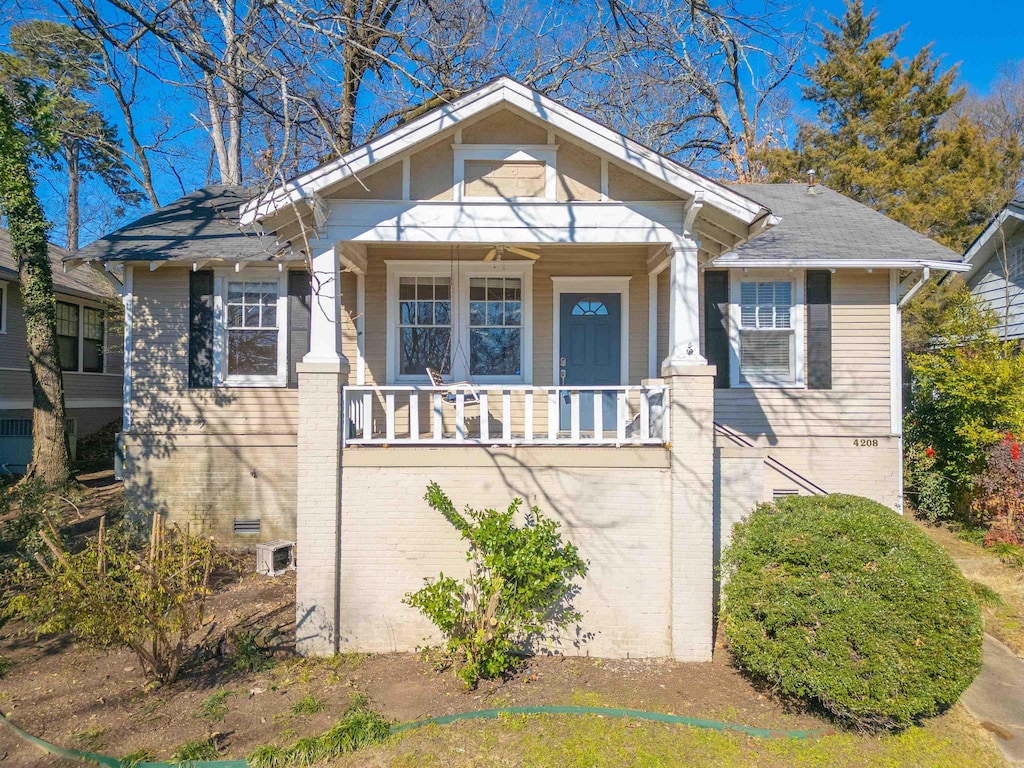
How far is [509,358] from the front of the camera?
8266 mm

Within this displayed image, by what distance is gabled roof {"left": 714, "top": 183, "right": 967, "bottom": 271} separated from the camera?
26.9 feet

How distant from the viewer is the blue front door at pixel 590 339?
8289mm

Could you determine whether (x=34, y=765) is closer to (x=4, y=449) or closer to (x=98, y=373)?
(x=4, y=449)

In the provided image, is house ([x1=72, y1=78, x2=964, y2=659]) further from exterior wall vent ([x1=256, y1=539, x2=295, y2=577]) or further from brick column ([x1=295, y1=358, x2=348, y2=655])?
exterior wall vent ([x1=256, y1=539, x2=295, y2=577])

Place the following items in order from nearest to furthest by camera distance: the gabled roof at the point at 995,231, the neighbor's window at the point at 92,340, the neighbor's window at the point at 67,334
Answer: the gabled roof at the point at 995,231 < the neighbor's window at the point at 67,334 < the neighbor's window at the point at 92,340

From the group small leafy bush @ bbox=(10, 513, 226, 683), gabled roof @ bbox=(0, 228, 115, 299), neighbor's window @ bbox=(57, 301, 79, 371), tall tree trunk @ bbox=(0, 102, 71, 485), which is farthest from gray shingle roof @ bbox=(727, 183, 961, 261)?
neighbor's window @ bbox=(57, 301, 79, 371)

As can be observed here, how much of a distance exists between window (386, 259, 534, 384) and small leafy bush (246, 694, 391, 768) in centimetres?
451

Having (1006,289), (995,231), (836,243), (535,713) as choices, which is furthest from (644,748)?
(995,231)

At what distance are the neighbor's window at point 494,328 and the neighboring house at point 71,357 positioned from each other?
822cm

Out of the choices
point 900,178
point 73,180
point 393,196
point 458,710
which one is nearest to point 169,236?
point 393,196

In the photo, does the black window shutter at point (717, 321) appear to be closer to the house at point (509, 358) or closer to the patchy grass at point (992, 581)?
the house at point (509, 358)

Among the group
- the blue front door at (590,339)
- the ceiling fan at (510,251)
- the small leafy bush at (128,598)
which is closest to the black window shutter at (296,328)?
the ceiling fan at (510,251)

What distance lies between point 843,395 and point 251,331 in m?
8.30

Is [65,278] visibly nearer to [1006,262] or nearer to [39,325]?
[39,325]
